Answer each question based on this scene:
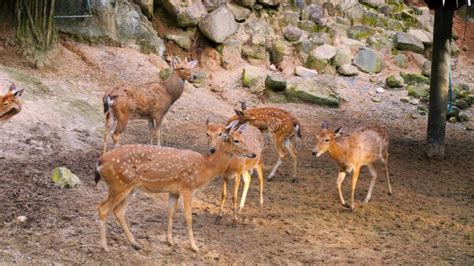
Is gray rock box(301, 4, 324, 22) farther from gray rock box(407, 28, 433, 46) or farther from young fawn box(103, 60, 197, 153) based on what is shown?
young fawn box(103, 60, 197, 153)

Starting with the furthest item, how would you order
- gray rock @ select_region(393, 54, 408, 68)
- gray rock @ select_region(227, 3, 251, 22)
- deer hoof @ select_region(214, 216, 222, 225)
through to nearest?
gray rock @ select_region(393, 54, 408, 68) < gray rock @ select_region(227, 3, 251, 22) < deer hoof @ select_region(214, 216, 222, 225)

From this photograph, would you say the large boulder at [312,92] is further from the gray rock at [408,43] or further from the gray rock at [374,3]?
the gray rock at [374,3]

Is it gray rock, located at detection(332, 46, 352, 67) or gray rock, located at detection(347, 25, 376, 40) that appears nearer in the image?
gray rock, located at detection(332, 46, 352, 67)

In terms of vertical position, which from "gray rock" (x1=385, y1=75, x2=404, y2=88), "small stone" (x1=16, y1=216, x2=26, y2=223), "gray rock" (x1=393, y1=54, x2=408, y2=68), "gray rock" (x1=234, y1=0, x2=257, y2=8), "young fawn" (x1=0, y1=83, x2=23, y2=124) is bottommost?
"small stone" (x1=16, y1=216, x2=26, y2=223)

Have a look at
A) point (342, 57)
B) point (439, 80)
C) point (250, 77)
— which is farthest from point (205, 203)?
point (342, 57)

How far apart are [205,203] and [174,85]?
326 centimetres

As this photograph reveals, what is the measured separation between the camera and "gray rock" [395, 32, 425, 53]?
62.3 ft

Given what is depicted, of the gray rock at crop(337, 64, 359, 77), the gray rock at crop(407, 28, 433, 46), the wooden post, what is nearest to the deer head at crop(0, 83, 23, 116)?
the wooden post

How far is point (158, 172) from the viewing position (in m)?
6.40

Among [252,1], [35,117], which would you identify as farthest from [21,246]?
[252,1]

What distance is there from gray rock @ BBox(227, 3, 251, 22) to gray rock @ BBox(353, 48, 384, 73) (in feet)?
10.0

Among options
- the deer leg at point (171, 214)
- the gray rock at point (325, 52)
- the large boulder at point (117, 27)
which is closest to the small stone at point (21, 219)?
the deer leg at point (171, 214)

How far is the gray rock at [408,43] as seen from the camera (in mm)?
18984

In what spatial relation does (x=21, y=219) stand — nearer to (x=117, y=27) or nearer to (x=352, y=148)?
(x=352, y=148)
